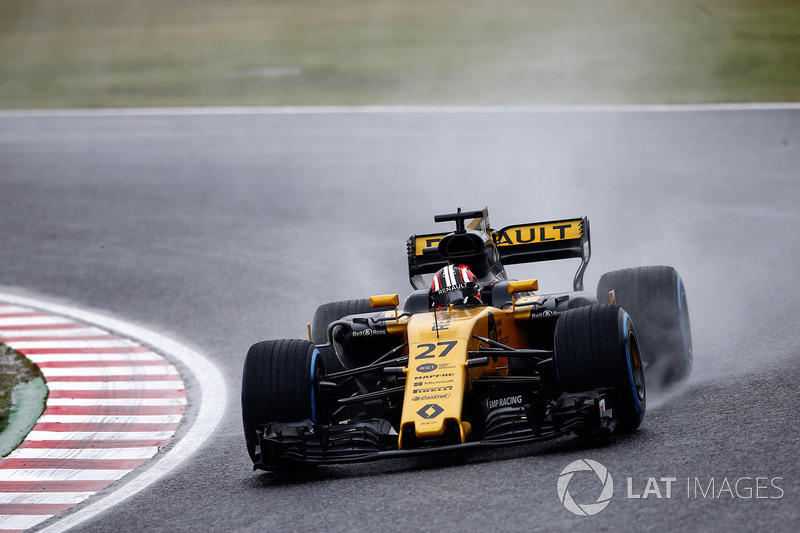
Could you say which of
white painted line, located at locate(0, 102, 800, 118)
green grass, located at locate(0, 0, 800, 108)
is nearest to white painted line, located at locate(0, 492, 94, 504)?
white painted line, located at locate(0, 102, 800, 118)

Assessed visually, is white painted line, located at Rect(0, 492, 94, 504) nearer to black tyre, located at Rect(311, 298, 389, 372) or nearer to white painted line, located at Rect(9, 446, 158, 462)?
white painted line, located at Rect(9, 446, 158, 462)

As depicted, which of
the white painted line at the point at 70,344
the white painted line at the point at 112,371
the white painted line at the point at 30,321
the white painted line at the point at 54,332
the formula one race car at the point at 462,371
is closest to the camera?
the formula one race car at the point at 462,371

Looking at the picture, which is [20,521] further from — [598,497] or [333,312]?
[598,497]

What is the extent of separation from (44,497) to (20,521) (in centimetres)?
48

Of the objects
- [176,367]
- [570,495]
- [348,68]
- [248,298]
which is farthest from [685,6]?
[570,495]

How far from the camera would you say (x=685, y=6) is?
27.3 metres

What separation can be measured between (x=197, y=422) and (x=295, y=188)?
357 inches

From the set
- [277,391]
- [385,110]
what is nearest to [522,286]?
[277,391]

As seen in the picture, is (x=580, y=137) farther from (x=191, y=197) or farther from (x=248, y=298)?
(x=248, y=298)

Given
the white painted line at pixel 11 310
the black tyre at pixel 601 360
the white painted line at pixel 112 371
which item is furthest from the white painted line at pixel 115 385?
the black tyre at pixel 601 360

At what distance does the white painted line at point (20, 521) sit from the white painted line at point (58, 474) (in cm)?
76

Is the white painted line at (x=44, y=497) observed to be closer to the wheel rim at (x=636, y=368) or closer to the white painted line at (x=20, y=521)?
the white painted line at (x=20, y=521)

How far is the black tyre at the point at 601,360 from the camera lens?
693 centimetres

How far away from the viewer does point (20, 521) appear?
701 cm
